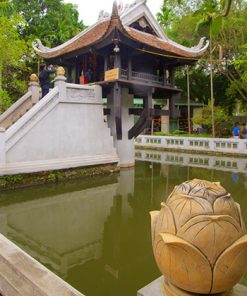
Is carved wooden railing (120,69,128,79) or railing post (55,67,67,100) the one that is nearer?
railing post (55,67,67,100)

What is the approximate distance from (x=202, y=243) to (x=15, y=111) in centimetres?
948

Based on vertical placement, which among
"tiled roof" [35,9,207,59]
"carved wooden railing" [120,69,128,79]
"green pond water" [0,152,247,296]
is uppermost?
"tiled roof" [35,9,207,59]

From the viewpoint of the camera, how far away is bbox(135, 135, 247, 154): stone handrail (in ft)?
47.2

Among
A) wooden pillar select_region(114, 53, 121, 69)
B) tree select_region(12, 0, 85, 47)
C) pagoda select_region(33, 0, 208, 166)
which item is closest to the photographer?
wooden pillar select_region(114, 53, 121, 69)

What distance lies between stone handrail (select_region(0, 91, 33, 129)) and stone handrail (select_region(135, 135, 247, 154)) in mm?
9539

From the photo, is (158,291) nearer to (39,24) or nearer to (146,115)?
(146,115)

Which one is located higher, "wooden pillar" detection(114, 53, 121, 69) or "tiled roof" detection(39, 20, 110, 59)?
"tiled roof" detection(39, 20, 110, 59)

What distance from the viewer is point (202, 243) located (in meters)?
1.54

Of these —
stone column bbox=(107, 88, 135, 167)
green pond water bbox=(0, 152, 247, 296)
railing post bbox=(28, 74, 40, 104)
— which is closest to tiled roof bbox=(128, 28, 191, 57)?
stone column bbox=(107, 88, 135, 167)

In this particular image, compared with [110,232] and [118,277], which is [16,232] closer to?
[110,232]

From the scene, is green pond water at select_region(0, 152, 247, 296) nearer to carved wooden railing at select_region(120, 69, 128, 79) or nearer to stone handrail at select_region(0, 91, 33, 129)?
stone handrail at select_region(0, 91, 33, 129)

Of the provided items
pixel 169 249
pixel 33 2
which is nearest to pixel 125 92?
pixel 169 249

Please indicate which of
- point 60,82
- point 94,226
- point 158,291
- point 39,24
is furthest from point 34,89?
point 39,24

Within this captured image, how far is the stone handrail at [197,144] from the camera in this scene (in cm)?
1439
